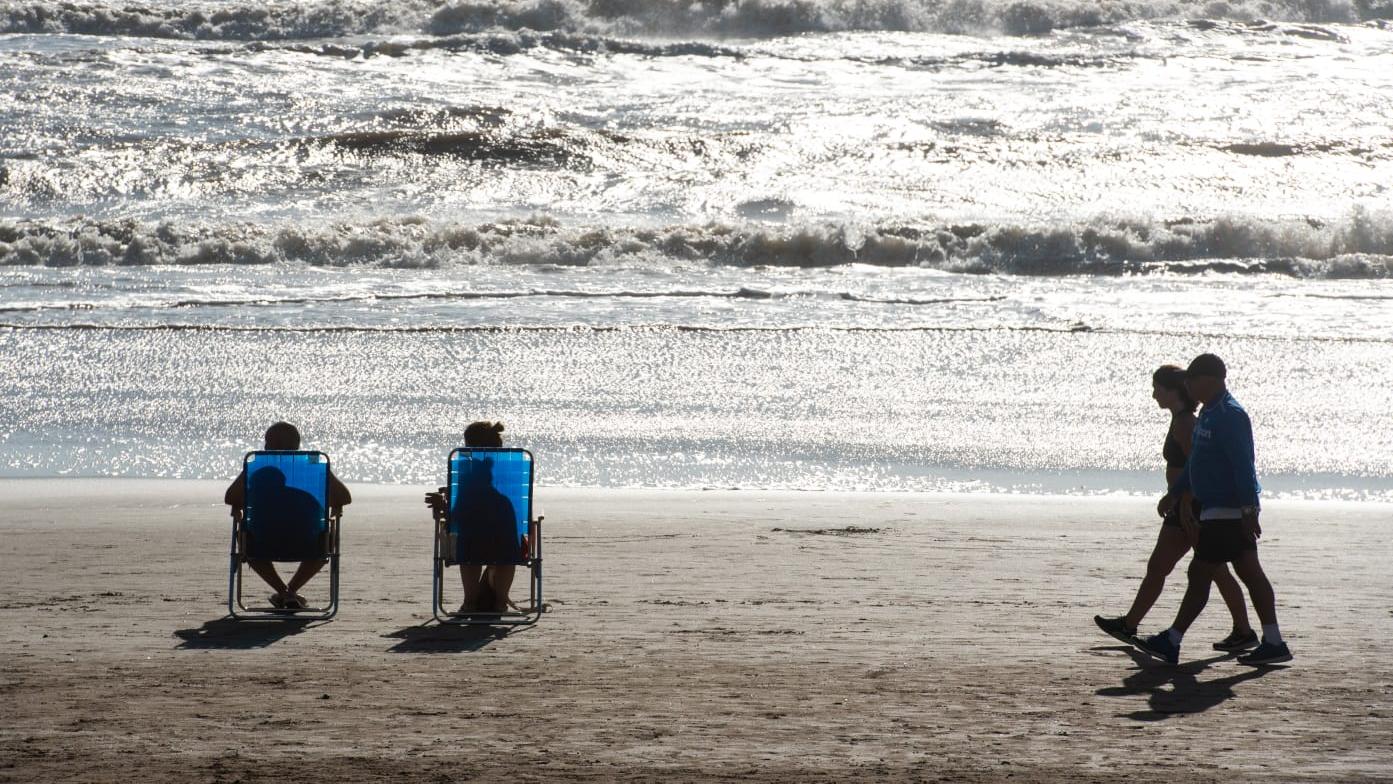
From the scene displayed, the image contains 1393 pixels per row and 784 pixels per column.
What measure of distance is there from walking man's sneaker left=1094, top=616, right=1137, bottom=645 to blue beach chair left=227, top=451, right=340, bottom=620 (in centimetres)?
309

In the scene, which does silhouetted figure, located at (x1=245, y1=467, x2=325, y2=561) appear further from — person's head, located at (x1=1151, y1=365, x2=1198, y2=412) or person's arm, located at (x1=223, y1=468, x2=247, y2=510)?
person's head, located at (x1=1151, y1=365, x2=1198, y2=412)

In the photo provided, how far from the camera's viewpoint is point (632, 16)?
33.7 m

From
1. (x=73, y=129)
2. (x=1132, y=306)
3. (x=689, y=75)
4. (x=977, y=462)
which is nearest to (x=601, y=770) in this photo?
(x=977, y=462)

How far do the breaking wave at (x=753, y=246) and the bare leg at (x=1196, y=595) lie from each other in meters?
15.3

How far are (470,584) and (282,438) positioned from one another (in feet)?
3.32

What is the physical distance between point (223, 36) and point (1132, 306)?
862 inches

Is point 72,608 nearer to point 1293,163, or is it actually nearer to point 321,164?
point 321,164

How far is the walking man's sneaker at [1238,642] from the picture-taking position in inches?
225

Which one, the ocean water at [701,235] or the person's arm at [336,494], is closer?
the person's arm at [336,494]

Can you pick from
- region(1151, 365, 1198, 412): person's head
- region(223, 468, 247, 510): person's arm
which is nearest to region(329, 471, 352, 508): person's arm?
region(223, 468, 247, 510): person's arm

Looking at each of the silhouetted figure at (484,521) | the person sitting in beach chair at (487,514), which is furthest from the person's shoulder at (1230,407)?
the silhouetted figure at (484,521)

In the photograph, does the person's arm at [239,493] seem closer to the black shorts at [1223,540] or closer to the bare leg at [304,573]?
the bare leg at [304,573]

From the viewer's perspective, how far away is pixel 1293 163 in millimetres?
26969

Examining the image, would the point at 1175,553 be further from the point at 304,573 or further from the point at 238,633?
the point at 238,633
